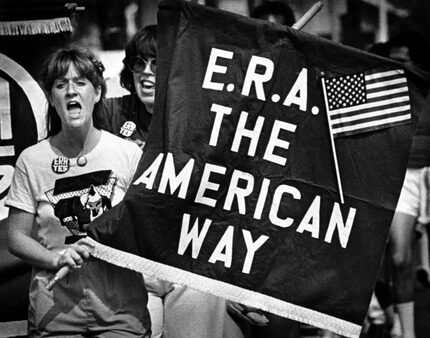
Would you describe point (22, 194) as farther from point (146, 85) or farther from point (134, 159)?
point (146, 85)

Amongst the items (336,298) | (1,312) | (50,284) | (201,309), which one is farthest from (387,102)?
(1,312)

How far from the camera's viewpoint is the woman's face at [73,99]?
4785 millimetres

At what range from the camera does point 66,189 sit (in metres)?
4.75

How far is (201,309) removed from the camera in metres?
5.12

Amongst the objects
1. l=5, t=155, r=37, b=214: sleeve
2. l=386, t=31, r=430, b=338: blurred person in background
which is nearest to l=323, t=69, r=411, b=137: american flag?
l=5, t=155, r=37, b=214: sleeve

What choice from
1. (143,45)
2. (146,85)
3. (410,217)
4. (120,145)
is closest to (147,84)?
(146,85)

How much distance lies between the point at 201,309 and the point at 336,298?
583mm

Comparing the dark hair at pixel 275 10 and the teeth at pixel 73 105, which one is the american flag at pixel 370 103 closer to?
the teeth at pixel 73 105

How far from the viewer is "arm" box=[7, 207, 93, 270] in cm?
457

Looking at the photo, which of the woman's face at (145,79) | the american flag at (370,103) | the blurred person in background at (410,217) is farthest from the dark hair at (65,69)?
the blurred person in background at (410,217)

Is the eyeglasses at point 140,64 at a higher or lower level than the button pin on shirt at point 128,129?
higher

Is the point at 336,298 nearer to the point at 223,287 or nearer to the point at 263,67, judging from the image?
the point at 223,287

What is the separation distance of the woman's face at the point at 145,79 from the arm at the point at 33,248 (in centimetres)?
92

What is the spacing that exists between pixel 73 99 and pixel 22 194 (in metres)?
0.40
